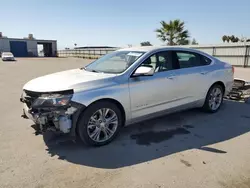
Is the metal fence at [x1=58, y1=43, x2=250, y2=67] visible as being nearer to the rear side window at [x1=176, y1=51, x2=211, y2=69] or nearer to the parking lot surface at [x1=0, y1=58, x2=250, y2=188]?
the rear side window at [x1=176, y1=51, x2=211, y2=69]

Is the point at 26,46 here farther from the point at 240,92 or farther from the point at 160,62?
the point at 160,62

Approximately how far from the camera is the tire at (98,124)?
10.7 feet

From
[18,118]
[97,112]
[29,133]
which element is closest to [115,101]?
[97,112]

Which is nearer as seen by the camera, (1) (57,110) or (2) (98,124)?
(1) (57,110)

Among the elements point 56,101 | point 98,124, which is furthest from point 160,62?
point 56,101

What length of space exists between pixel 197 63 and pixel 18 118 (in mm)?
4244

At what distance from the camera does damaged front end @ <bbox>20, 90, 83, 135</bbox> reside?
3105 millimetres

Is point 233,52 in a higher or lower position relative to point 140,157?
higher

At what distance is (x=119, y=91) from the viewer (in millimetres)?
3490

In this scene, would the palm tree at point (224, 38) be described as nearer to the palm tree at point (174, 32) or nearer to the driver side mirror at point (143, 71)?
the palm tree at point (174, 32)

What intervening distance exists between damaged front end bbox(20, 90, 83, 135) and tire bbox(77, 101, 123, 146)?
0.15 m

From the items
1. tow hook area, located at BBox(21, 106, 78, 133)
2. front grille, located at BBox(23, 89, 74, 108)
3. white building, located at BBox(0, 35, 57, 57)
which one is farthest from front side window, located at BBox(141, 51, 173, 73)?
white building, located at BBox(0, 35, 57, 57)

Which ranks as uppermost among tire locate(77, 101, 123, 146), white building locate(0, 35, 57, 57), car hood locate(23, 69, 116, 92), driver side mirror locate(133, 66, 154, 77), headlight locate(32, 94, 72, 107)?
white building locate(0, 35, 57, 57)

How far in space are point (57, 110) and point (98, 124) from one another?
2.30ft
